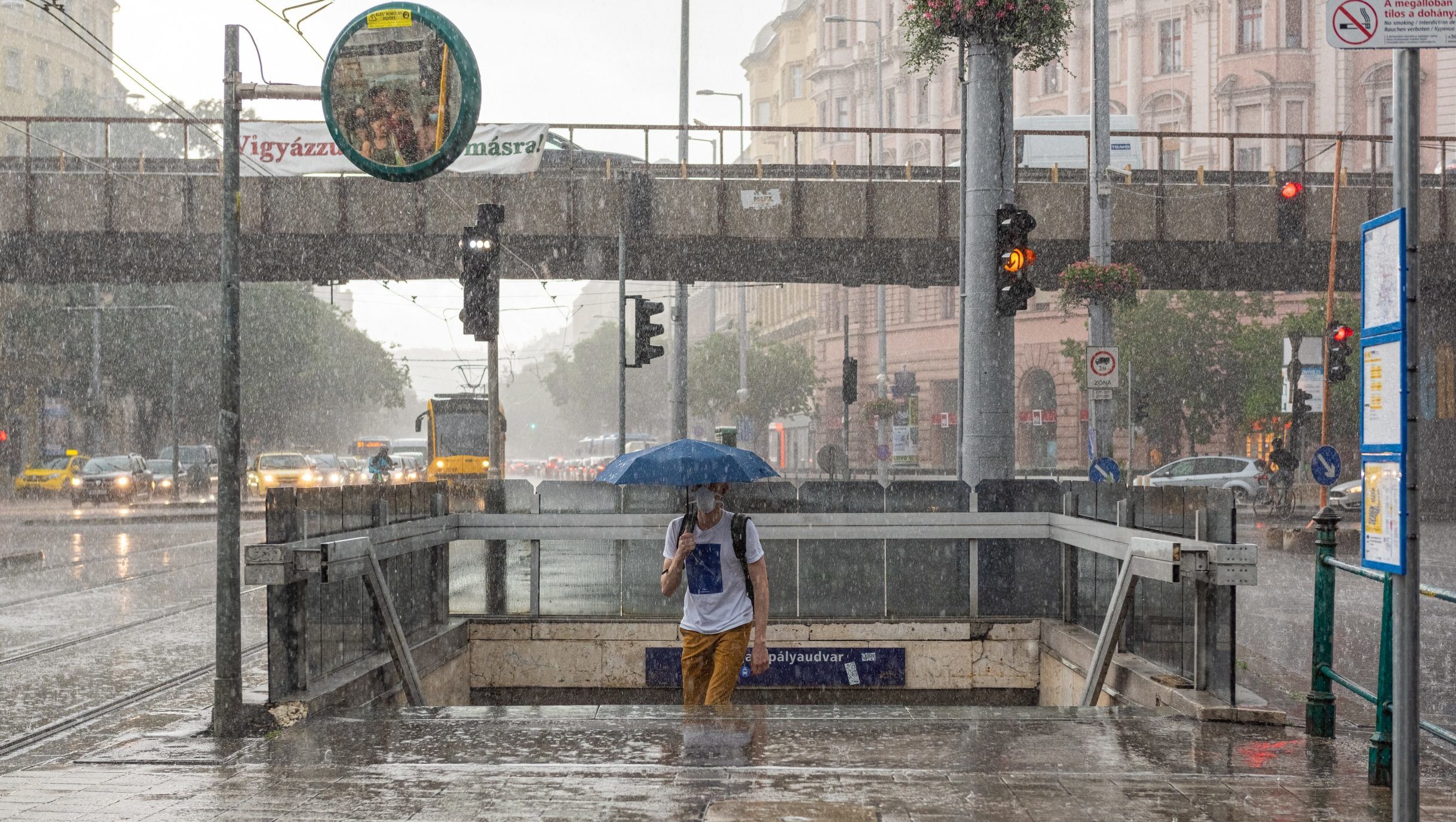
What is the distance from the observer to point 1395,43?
4488mm

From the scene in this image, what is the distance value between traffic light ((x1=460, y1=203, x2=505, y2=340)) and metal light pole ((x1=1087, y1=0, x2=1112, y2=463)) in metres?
9.14

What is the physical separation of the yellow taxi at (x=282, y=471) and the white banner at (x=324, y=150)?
16.6 m

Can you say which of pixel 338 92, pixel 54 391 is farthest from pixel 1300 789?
pixel 54 391

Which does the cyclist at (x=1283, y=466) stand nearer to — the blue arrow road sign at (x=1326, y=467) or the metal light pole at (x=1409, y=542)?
the blue arrow road sign at (x=1326, y=467)

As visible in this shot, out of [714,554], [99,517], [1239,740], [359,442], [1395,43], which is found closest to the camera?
[1395,43]

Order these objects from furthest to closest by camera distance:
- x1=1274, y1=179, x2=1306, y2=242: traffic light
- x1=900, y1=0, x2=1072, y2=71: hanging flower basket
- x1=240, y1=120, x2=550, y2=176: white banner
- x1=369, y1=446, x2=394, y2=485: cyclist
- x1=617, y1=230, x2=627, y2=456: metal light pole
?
x1=369, y1=446, x2=394, y2=485: cyclist < x1=1274, y1=179, x2=1306, y2=242: traffic light < x1=240, y1=120, x2=550, y2=176: white banner < x1=617, y1=230, x2=627, y2=456: metal light pole < x1=900, y1=0, x2=1072, y2=71: hanging flower basket

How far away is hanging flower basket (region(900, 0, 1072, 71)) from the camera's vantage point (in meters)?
11.7

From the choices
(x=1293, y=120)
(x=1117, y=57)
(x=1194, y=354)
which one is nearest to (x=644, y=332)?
(x=1194, y=354)

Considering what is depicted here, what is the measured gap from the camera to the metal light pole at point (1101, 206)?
2119 centimetres

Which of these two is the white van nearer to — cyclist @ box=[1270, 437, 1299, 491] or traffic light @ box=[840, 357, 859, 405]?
traffic light @ box=[840, 357, 859, 405]

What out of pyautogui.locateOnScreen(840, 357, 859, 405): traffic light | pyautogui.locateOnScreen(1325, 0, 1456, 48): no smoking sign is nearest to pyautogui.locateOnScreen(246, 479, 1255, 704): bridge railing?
pyautogui.locateOnScreen(1325, 0, 1456, 48): no smoking sign

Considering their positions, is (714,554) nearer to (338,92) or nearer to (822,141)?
(338,92)

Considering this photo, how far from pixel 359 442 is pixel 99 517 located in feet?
86.6

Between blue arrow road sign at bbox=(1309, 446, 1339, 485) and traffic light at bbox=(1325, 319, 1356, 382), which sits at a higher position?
traffic light at bbox=(1325, 319, 1356, 382)
